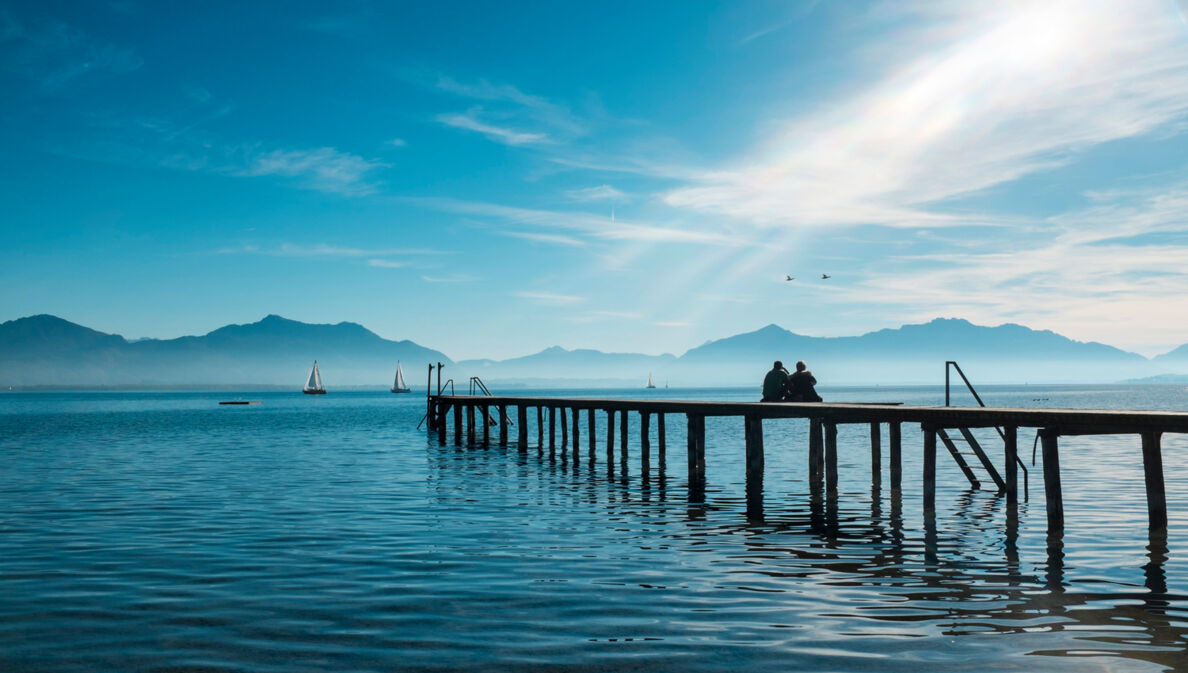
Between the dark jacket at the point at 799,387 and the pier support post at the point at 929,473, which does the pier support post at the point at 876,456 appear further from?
the pier support post at the point at 929,473

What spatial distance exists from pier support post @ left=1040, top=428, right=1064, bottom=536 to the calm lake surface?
291 millimetres

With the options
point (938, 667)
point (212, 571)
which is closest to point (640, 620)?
point (938, 667)

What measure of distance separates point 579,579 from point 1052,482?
986cm

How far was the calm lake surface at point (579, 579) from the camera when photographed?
9.41 m

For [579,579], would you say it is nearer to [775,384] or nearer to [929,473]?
[929,473]

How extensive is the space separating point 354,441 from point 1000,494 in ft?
124

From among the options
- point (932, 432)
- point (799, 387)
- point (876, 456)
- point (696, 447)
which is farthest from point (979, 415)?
point (696, 447)

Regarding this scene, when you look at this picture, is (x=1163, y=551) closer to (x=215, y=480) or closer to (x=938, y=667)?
(x=938, y=667)

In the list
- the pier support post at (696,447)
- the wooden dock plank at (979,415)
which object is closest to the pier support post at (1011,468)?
the wooden dock plank at (979,415)

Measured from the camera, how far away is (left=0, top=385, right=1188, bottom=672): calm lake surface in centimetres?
941

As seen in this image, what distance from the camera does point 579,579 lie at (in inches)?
515

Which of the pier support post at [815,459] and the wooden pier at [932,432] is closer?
the wooden pier at [932,432]

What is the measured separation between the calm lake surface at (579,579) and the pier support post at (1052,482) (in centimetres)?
29

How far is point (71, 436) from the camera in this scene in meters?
58.0
